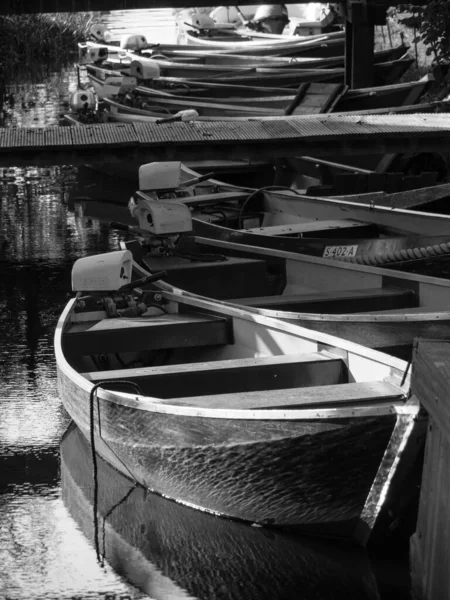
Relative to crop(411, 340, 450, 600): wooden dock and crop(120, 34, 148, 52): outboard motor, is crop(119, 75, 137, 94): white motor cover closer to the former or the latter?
crop(120, 34, 148, 52): outboard motor

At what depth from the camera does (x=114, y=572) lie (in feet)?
16.0

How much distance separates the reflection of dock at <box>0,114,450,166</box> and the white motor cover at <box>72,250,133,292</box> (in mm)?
3113

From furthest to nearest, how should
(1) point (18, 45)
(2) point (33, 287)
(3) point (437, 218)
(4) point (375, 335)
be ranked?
(1) point (18, 45) < (2) point (33, 287) < (3) point (437, 218) < (4) point (375, 335)

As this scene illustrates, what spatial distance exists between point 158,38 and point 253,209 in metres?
21.0

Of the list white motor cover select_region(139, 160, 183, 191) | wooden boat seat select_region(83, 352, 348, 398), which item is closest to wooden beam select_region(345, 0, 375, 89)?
white motor cover select_region(139, 160, 183, 191)

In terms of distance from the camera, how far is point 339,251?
853cm

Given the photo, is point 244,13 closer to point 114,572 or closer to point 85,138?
point 85,138

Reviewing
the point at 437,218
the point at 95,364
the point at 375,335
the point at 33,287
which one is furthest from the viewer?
the point at 33,287

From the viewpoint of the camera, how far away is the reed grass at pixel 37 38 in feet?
92.9

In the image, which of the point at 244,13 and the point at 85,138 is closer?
the point at 85,138

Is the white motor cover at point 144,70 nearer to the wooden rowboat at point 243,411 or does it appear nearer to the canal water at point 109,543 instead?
the canal water at point 109,543

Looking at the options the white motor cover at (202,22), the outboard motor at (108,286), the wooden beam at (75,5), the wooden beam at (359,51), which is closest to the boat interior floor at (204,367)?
the outboard motor at (108,286)

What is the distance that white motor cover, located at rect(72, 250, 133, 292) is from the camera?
6410mm

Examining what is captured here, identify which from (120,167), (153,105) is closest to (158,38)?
(153,105)
